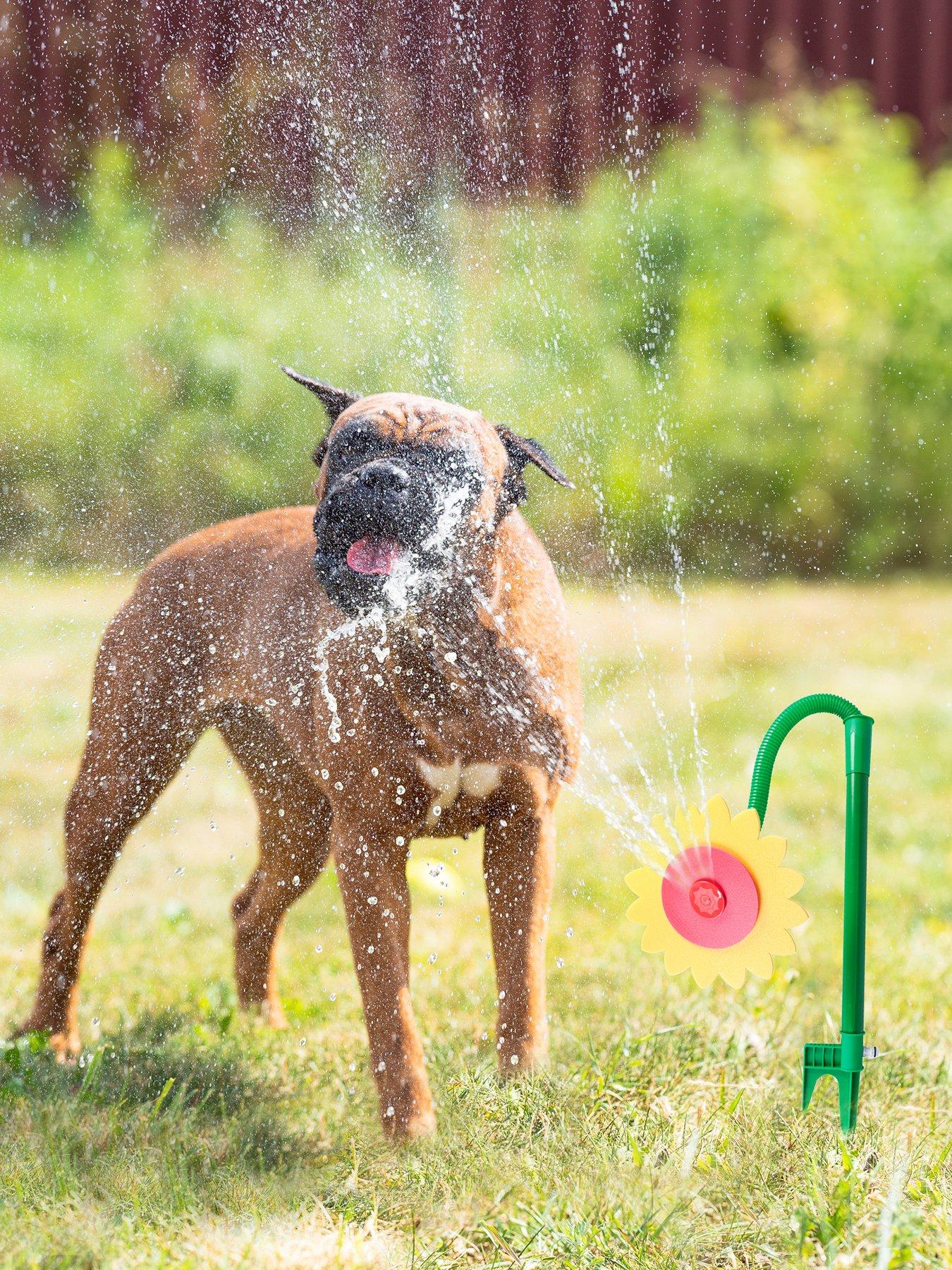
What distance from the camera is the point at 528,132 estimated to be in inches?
228

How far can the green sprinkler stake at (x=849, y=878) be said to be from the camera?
2105mm

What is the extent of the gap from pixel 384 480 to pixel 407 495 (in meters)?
0.04

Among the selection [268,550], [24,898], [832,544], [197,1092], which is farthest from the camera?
[832,544]

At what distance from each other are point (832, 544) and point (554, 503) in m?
3.55

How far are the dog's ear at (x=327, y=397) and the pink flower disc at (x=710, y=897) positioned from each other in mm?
913

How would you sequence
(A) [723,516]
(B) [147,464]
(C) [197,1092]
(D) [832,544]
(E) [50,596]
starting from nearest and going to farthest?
(C) [197,1092] → (E) [50,596] → (B) [147,464] → (A) [723,516] → (D) [832,544]

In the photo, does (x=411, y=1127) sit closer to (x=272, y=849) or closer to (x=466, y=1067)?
(x=466, y=1067)

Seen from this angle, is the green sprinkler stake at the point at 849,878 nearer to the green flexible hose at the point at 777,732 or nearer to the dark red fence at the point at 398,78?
the green flexible hose at the point at 777,732

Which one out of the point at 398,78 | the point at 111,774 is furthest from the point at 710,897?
the point at 398,78

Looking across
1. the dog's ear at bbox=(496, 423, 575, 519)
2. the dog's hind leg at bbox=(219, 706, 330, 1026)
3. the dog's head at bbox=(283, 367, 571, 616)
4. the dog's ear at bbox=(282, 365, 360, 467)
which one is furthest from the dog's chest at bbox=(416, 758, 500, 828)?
the dog's hind leg at bbox=(219, 706, 330, 1026)

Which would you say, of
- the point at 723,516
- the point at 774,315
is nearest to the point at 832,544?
the point at 723,516

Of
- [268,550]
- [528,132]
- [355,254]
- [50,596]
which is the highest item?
[528,132]

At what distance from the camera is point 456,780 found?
7.30 feet

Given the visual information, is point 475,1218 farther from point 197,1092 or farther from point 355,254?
point 355,254
